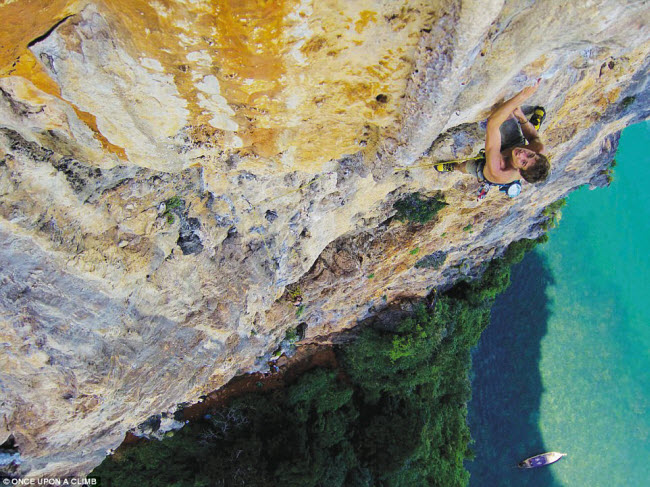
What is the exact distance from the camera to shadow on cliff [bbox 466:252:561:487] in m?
14.7

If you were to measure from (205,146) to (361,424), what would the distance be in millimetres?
9312

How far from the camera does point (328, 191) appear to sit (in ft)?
15.6

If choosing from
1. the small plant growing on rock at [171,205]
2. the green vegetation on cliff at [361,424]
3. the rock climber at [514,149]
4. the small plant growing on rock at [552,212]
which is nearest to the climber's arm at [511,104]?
the rock climber at [514,149]

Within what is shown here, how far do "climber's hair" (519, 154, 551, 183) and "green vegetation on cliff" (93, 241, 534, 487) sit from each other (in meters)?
5.98

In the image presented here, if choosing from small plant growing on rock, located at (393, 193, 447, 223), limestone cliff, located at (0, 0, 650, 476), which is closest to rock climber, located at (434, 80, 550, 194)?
limestone cliff, located at (0, 0, 650, 476)

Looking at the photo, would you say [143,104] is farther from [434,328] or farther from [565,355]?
[565,355]

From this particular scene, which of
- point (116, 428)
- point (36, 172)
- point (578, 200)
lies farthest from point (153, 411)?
point (578, 200)

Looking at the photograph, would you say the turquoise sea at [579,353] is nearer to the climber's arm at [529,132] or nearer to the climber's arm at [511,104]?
the climber's arm at [529,132]

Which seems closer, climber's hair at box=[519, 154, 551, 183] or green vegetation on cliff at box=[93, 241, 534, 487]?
climber's hair at box=[519, 154, 551, 183]

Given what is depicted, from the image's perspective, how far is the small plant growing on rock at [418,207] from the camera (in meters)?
6.21

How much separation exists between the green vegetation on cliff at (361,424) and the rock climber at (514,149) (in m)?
5.67

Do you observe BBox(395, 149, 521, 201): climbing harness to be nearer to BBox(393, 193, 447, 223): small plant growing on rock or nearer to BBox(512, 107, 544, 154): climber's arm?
BBox(512, 107, 544, 154): climber's arm

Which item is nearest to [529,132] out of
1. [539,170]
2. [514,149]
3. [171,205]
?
[514,149]

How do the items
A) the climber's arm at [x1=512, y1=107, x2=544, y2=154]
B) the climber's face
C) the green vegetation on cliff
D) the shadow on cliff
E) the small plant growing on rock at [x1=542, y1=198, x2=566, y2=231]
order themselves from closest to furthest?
the climber's face
the climber's arm at [x1=512, y1=107, x2=544, y2=154]
the green vegetation on cliff
the small plant growing on rock at [x1=542, y1=198, x2=566, y2=231]
the shadow on cliff
